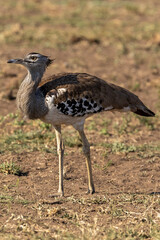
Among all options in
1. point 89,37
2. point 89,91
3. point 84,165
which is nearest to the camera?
point 89,91

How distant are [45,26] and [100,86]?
803cm

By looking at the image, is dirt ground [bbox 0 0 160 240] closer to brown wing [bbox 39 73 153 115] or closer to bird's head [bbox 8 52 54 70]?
brown wing [bbox 39 73 153 115]

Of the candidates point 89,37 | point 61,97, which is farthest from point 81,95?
point 89,37

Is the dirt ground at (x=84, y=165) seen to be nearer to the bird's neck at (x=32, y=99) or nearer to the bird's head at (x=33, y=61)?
the bird's neck at (x=32, y=99)

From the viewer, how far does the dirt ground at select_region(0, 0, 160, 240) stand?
15.8 feet

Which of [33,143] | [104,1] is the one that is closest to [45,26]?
[104,1]

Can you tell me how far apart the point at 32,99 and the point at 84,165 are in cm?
151

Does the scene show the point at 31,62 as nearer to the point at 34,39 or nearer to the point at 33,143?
the point at 33,143

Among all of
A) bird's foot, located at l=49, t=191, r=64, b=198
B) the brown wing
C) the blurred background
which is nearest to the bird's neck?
the brown wing

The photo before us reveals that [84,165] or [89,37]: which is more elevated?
[89,37]

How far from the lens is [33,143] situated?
7270 millimetres

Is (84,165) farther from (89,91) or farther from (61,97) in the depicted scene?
(61,97)

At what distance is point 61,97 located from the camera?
222 inches

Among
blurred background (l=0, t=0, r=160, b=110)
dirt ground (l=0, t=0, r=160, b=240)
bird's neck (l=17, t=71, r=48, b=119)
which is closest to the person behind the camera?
dirt ground (l=0, t=0, r=160, b=240)
